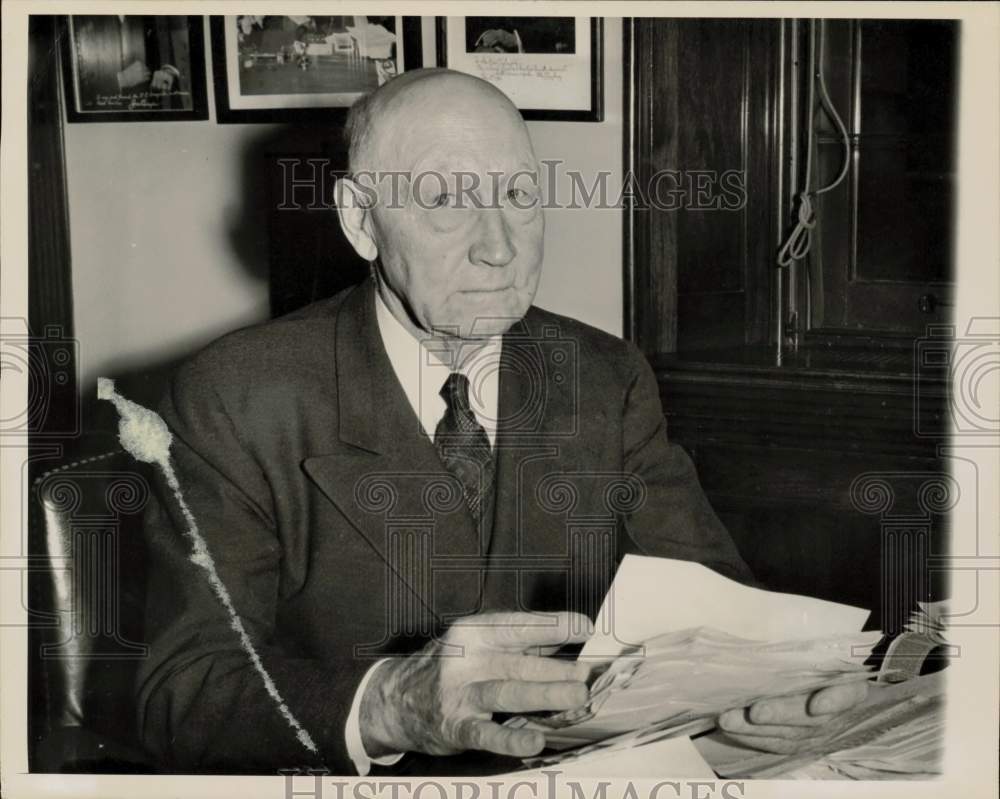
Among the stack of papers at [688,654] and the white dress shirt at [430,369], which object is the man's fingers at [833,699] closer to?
the stack of papers at [688,654]

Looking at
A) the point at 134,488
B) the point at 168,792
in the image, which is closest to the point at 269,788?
the point at 168,792

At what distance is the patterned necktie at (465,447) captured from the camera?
3.78ft

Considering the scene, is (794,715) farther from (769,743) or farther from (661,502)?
(661,502)

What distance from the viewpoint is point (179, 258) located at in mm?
1334

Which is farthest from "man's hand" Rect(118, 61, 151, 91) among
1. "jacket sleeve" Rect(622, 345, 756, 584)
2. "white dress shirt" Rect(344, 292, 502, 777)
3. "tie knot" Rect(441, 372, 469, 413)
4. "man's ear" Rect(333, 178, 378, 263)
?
"jacket sleeve" Rect(622, 345, 756, 584)

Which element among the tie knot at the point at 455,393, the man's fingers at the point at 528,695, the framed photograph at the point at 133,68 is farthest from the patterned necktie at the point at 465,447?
the framed photograph at the point at 133,68

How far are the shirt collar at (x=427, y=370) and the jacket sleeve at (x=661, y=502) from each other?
0.56 ft

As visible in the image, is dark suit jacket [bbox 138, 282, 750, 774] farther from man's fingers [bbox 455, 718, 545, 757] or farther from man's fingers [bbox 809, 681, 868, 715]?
man's fingers [bbox 809, 681, 868, 715]

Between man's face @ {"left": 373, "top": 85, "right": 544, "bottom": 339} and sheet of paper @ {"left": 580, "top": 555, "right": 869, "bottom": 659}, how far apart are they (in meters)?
0.30

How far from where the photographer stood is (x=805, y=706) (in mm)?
1008

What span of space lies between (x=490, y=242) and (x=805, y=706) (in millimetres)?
527

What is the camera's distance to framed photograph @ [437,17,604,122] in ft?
4.12

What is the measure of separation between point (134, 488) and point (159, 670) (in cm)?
20

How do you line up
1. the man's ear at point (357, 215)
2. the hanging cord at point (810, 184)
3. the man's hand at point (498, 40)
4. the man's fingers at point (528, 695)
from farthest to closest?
the hanging cord at point (810, 184) → the man's hand at point (498, 40) → the man's ear at point (357, 215) → the man's fingers at point (528, 695)
